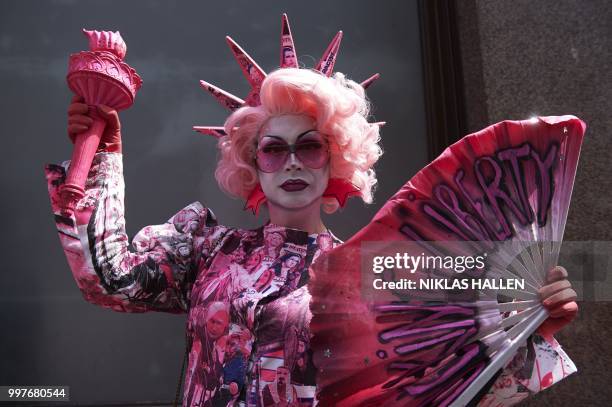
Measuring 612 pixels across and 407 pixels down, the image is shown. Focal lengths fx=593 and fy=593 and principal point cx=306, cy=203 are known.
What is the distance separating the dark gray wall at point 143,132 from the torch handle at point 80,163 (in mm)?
980

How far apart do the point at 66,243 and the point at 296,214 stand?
24.4 inches

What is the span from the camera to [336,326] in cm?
137

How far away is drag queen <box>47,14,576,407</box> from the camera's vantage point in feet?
4.73

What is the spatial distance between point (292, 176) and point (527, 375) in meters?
0.78

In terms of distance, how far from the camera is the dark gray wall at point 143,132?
2.36 m

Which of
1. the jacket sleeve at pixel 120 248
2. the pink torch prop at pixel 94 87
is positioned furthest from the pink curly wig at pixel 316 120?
the pink torch prop at pixel 94 87

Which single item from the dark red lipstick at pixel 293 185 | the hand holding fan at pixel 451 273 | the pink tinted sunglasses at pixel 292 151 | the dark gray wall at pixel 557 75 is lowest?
the hand holding fan at pixel 451 273

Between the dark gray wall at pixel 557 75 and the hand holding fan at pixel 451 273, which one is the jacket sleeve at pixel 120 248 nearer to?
the hand holding fan at pixel 451 273

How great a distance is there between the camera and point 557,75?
2.48 m

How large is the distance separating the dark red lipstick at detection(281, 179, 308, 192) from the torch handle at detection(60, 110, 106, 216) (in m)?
0.51

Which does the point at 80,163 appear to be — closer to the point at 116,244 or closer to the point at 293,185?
the point at 116,244

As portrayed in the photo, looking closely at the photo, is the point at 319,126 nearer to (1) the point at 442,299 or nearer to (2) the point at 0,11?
(1) the point at 442,299

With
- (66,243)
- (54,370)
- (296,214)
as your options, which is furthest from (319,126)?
(54,370)

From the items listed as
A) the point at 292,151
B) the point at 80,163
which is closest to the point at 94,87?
the point at 80,163
